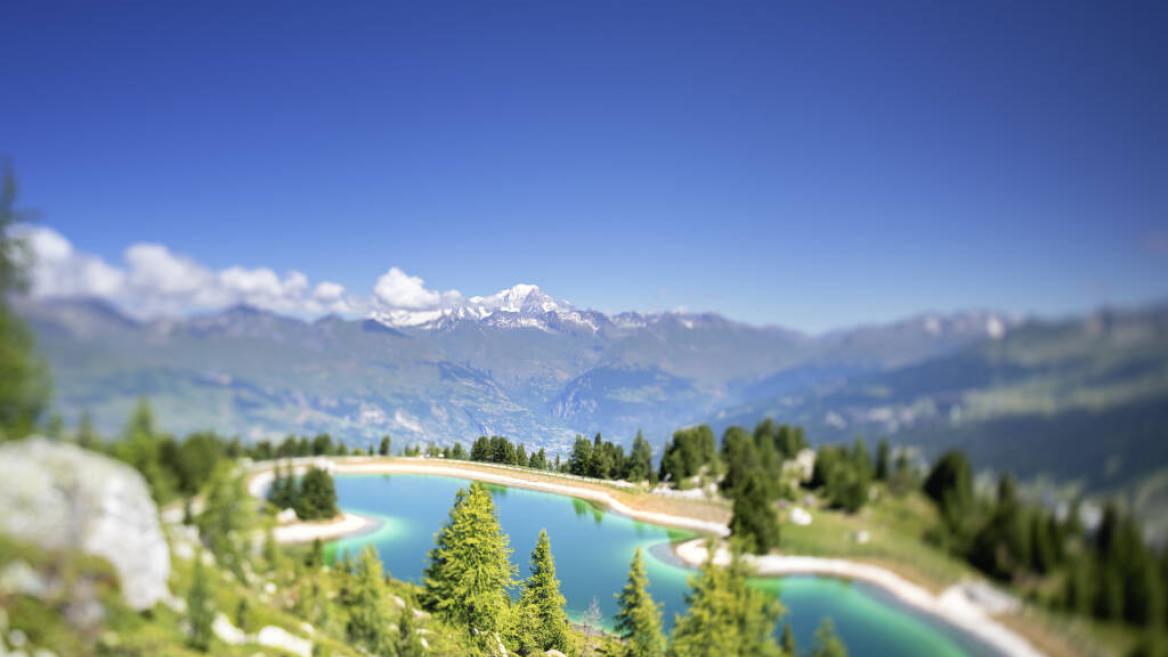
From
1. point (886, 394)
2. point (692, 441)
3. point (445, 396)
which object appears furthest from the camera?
point (445, 396)

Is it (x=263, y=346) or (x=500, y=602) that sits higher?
(x=263, y=346)

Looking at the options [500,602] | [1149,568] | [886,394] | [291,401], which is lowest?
[500,602]

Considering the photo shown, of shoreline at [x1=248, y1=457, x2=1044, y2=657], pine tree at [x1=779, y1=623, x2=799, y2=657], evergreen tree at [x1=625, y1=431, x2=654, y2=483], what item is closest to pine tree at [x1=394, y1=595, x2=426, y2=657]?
shoreline at [x1=248, y1=457, x2=1044, y2=657]

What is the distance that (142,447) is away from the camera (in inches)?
550

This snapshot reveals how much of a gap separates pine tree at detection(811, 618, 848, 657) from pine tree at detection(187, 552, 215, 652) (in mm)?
12819

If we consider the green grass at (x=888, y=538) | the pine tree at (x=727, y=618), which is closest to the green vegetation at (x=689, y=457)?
the pine tree at (x=727, y=618)

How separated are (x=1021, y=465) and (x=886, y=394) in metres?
3.82

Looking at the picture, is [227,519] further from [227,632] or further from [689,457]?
[689,457]

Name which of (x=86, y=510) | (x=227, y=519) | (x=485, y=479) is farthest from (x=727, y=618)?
(x=86, y=510)

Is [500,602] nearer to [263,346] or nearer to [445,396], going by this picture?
[445,396]

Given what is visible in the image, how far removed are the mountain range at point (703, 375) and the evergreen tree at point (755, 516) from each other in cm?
185

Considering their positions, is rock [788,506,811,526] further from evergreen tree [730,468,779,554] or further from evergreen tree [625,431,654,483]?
evergreen tree [625,431,654,483]

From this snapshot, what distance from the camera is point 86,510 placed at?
1238cm

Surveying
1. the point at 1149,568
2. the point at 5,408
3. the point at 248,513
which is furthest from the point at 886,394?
the point at 5,408
